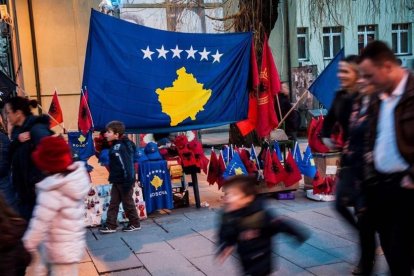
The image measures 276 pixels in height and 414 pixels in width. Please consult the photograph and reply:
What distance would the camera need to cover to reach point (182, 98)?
7.28 meters

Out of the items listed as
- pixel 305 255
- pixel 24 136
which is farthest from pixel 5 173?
pixel 305 255

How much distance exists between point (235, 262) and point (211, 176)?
308 centimetres

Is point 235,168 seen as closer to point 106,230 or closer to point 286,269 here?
point 106,230

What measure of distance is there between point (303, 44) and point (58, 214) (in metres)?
21.6

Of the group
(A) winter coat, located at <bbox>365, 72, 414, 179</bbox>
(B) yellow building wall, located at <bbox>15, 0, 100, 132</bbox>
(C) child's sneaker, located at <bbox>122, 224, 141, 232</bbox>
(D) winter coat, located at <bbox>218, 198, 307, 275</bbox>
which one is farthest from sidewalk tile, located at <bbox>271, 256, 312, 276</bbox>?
(B) yellow building wall, located at <bbox>15, 0, 100, 132</bbox>

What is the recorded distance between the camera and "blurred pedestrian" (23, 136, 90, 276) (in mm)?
3369

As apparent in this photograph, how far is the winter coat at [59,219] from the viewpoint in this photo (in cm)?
336

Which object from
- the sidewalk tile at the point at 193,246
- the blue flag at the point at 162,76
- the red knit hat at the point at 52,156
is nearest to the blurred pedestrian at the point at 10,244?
the red knit hat at the point at 52,156

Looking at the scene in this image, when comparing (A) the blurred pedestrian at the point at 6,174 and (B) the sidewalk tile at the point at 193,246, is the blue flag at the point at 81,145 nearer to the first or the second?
(B) the sidewalk tile at the point at 193,246

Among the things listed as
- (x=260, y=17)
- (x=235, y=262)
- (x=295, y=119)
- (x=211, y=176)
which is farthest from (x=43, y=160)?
(x=260, y=17)

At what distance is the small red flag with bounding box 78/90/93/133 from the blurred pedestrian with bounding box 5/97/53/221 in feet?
5.60

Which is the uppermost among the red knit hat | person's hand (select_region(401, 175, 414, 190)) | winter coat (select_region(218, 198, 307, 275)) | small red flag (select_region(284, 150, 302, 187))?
the red knit hat

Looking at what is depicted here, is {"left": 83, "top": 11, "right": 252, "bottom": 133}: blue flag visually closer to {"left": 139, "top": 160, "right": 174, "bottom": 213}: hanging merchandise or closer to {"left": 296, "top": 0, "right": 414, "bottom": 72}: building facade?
{"left": 139, "top": 160, "right": 174, "bottom": 213}: hanging merchandise

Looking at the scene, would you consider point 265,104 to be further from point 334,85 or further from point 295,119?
point 295,119
